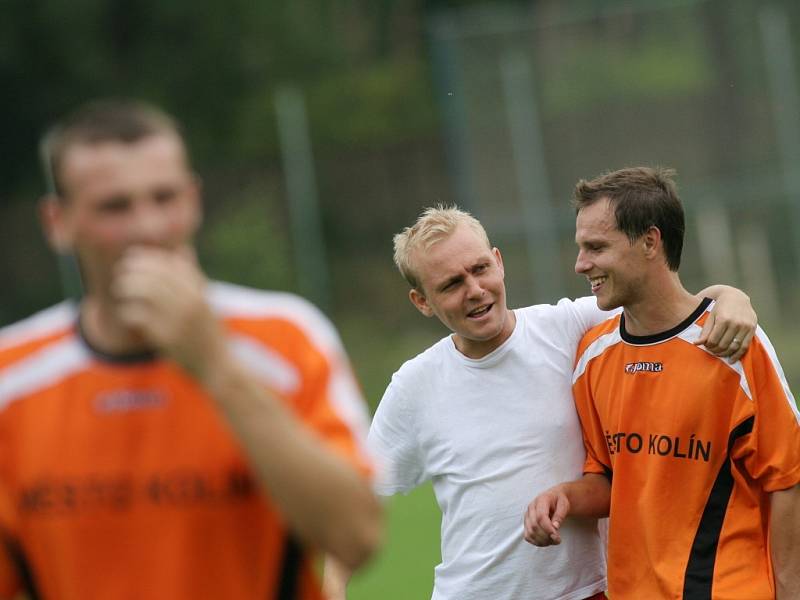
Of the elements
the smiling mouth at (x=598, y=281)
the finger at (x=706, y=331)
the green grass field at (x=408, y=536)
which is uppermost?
the smiling mouth at (x=598, y=281)

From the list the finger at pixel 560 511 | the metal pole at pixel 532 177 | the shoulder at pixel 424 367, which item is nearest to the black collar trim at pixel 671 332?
the finger at pixel 560 511

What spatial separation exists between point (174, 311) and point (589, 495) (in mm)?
2295

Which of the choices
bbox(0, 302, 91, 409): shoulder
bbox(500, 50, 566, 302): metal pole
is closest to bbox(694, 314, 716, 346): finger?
bbox(0, 302, 91, 409): shoulder

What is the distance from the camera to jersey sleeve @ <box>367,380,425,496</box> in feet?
14.5

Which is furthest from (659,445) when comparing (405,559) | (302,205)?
(302,205)

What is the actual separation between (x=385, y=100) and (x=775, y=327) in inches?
385

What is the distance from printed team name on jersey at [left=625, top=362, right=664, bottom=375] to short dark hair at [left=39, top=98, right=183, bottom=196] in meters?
2.03

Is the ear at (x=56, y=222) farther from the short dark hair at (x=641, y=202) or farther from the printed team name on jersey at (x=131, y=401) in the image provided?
the short dark hair at (x=641, y=202)

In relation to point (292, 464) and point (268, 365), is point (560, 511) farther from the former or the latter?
point (292, 464)

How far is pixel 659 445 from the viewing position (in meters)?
3.93

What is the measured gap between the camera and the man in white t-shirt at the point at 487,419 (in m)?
4.14

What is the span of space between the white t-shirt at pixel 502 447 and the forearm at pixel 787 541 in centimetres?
64

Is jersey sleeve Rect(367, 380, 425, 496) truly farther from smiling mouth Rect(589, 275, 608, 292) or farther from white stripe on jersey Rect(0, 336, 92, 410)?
white stripe on jersey Rect(0, 336, 92, 410)

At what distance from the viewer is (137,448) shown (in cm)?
237
